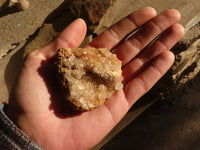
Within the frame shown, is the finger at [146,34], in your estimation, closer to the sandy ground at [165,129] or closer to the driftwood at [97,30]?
the driftwood at [97,30]

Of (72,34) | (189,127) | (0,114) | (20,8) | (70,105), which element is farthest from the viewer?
(189,127)

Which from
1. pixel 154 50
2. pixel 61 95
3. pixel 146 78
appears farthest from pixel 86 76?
pixel 154 50

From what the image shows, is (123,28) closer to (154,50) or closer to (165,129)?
(154,50)

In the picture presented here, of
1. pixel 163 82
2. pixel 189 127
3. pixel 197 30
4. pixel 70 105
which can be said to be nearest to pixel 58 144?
pixel 70 105

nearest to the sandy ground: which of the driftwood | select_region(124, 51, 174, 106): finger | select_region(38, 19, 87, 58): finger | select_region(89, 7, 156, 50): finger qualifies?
the driftwood

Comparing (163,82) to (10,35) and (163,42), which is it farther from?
(10,35)

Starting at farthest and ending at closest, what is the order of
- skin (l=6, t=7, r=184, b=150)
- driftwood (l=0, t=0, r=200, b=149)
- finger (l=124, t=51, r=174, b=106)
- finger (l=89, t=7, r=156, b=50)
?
1. driftwood (l=0, t=0, r=200, b=149)
2. finger (l=89, t=7, r=156, b=50)
3. finger (l=124, t=51, r=174, b=106)
4. skin (l=6, t=7, r=184, b=150)

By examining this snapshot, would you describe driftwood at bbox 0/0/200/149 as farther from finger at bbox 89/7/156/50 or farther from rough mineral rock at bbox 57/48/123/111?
rough mineral rock at bbox 57/48/123/111
